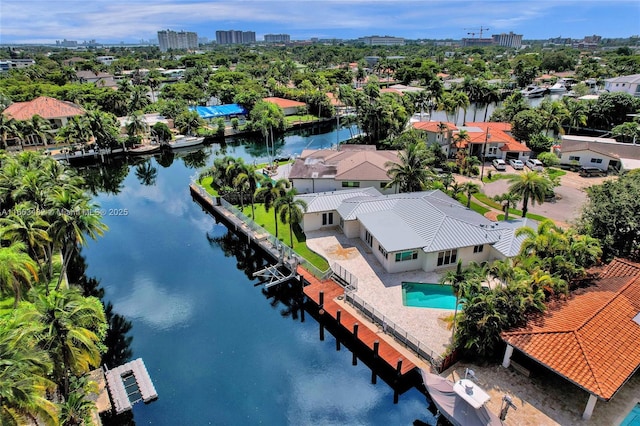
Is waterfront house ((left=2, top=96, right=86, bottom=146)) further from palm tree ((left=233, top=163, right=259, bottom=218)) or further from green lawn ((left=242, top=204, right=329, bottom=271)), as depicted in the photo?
green lawn ((left=242, top=204, right=329, bottom=271))

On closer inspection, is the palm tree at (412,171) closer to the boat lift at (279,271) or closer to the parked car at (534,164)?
the boat lift at (279,271)

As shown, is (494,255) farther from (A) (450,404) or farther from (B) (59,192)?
(B) (59,192)

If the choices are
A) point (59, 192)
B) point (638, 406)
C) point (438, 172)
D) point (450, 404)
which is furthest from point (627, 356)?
point (59, 192)

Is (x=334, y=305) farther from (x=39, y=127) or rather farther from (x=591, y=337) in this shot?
(x=39, y=127)

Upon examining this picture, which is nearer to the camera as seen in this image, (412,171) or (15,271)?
(15,271)

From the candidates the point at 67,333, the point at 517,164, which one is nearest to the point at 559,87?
the point at 517,164
